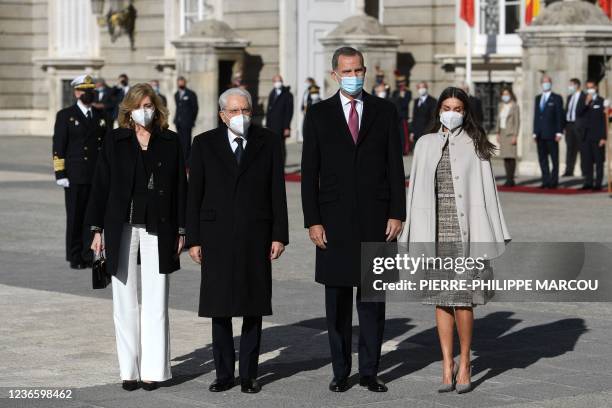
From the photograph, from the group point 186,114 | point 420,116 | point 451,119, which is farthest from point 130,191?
point 186,114

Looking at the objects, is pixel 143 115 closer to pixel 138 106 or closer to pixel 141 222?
pixel 138 106

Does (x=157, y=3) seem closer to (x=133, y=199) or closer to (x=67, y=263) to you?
(x=67, y=263)

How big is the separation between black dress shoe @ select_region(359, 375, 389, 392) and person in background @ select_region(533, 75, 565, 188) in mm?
15433

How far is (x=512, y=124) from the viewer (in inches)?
960

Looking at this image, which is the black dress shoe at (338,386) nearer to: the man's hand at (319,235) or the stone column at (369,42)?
the man's hand at (319,235)

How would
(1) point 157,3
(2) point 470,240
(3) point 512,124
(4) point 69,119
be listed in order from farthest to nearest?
(1) point 157,3 → (3) point 512,124 → (4) point 69,119 → (2) point 470,240

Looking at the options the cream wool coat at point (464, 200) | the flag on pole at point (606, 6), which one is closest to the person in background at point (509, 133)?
the flag on pole at point (606, 6)

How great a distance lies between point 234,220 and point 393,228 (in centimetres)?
86

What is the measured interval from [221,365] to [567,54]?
1748 centimetres

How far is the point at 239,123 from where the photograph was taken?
891 centimetres

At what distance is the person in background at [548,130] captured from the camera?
24.2 meters

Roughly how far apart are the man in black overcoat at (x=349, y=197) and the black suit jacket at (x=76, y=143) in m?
5.97

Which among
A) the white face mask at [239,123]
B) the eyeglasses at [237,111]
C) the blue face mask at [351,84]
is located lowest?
the white face mask at [239,123]

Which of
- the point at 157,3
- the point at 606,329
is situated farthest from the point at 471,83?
the point at 606,329
